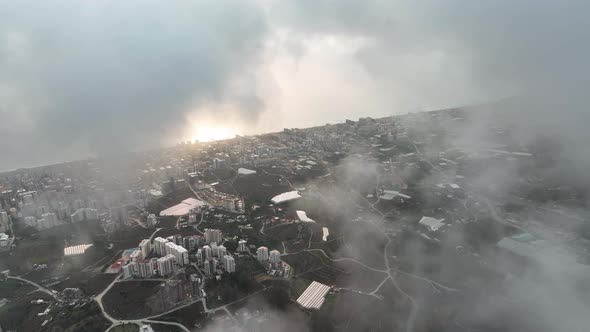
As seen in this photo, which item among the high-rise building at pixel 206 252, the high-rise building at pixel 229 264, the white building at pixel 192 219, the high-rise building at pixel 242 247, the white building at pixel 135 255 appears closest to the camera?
the high-rise building at pixel 229 264

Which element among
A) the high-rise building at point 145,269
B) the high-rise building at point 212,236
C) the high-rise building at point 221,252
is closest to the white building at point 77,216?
the high-rise building at point 145,269

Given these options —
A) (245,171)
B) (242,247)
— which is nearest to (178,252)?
(242,247)

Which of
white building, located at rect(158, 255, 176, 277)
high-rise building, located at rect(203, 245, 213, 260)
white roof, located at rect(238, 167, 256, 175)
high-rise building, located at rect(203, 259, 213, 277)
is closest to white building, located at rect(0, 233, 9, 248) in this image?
white building, located at rect(158, 255, 176, 277)

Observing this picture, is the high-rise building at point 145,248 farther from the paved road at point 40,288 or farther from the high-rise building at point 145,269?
the paved road at point 40,288

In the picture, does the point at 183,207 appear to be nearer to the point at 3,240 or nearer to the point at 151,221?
the point at 151,221

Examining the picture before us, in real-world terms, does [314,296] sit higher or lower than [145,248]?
lower

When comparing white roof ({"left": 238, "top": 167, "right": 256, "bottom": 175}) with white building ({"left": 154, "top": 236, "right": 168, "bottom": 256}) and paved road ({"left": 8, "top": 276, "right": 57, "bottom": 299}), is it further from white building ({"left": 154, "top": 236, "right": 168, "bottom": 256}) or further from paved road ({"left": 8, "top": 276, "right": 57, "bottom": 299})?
paved road ({"left": 8, "top": 276, "right": 57, "bottom": 299})
